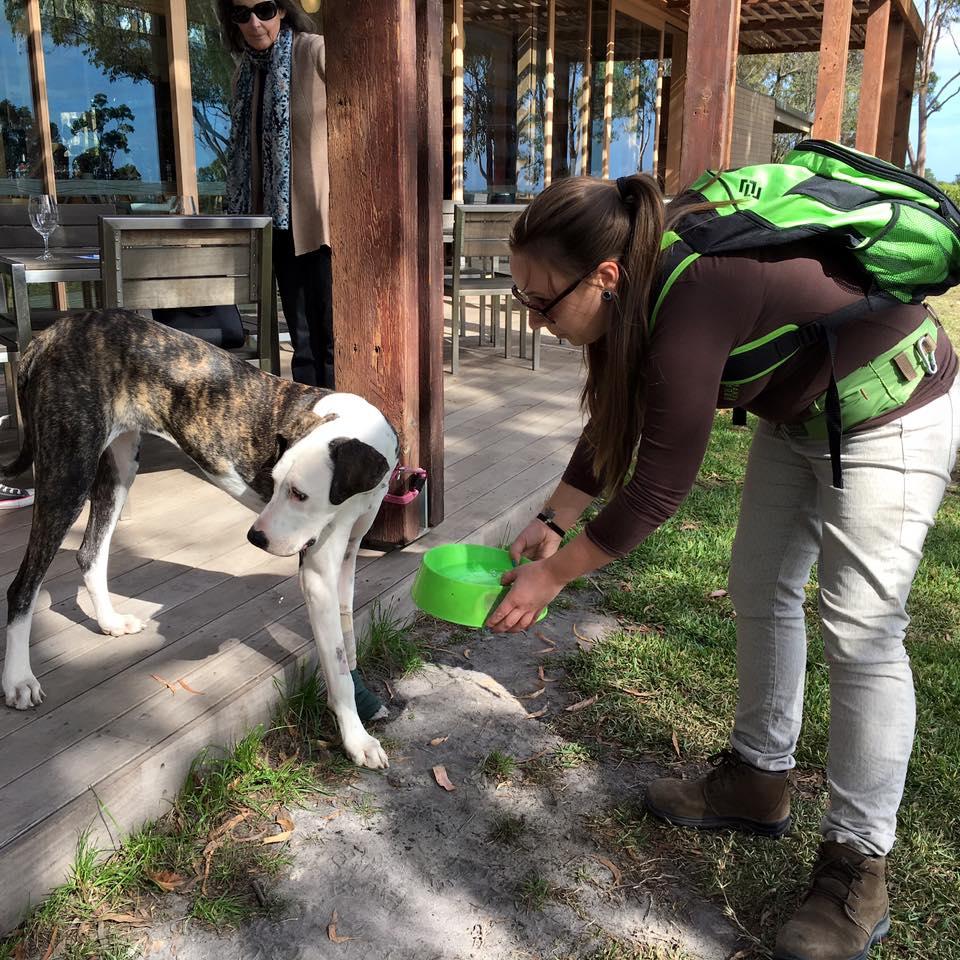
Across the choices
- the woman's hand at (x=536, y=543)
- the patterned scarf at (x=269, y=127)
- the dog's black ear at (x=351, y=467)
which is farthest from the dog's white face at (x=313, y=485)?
the patterned scarf at (x=269, y=127)

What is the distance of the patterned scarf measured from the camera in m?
4.14

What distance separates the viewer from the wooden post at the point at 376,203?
3123 millimetres

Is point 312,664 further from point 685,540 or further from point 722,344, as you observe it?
point 685,540

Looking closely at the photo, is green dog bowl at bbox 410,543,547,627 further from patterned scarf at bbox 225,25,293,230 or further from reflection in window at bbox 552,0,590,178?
reflection in window at bbox 552,0,590,178

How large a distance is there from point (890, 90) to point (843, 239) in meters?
14.4

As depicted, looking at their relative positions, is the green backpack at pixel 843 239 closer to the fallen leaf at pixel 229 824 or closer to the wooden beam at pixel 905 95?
the fallen leaf at pixel 229 824

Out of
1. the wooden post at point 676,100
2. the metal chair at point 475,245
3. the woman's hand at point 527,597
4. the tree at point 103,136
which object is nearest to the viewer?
the woman's hand at point 527,597

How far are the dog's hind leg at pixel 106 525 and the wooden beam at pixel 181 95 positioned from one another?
5.59 metres

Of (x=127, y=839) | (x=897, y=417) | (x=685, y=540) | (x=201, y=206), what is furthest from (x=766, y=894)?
(x=201, y=206)

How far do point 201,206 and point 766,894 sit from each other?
321 inches

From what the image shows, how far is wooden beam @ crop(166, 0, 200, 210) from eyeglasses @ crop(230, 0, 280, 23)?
410 cm

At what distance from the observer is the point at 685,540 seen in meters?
4.27

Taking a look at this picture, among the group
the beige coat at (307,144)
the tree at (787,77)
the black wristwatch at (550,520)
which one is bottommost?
the black wristwatch at (550,520)

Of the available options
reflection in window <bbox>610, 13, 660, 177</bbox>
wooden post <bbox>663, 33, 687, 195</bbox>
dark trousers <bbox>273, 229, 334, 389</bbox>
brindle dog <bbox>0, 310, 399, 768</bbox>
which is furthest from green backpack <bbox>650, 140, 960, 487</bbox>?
wooden post <bbox>663, 33, 687, 195</bbox>
